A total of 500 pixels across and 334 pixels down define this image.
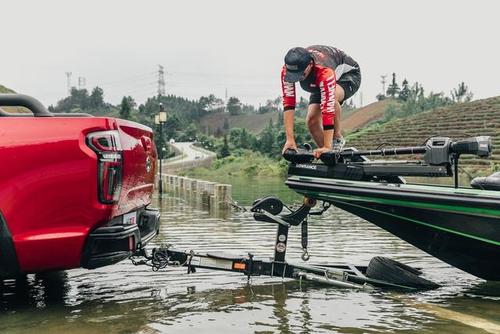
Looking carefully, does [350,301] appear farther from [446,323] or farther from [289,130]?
[289,130]

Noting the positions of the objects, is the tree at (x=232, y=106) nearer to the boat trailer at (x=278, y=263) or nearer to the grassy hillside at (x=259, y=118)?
the grassy hillside at (x=259, y=118)

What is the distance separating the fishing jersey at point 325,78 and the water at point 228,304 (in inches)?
61.3

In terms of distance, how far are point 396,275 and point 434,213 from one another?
2.44 feet

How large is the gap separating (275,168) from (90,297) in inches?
1598

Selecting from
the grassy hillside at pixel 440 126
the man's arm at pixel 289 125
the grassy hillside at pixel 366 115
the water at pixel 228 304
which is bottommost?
the water at pixel 228 304

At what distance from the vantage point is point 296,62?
562 cm

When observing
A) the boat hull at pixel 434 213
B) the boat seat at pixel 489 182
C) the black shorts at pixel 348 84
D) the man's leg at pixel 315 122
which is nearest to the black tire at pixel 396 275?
the boat hull at pixel 434 213

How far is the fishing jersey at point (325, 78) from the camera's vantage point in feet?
18.3

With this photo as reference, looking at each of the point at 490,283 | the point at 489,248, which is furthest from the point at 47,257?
the point at 490,283

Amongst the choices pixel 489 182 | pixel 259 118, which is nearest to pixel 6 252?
pixel 489 182

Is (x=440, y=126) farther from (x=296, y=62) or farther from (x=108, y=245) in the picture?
(x=108, y=245)

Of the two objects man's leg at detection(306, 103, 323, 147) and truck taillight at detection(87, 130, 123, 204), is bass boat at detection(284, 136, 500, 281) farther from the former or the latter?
truck taillight at detection(87, 130, 123, 204)

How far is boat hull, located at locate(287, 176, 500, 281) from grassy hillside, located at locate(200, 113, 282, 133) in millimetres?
158257

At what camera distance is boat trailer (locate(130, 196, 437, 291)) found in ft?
18.1
